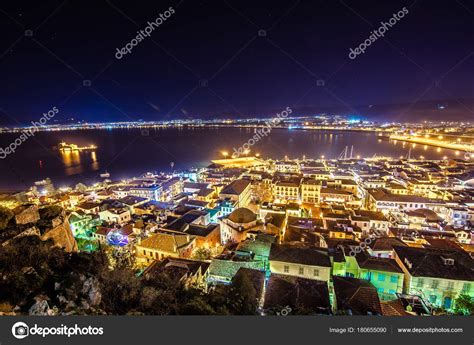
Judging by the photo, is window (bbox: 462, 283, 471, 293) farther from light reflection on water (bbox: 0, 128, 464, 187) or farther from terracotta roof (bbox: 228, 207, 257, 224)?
light reflection on water (bbox: 0, 128, 464, 187)

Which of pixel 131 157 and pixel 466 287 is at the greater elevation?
pixel 131 157

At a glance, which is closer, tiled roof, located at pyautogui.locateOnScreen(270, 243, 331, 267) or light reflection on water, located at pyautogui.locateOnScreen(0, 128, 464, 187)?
tiled roof, located at pyautogui.locateOnScreen(270, 243, 331, 267)

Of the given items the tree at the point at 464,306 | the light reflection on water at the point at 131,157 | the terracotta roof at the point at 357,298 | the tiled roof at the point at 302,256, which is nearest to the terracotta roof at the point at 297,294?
the terracotta roof at the point at 357,298

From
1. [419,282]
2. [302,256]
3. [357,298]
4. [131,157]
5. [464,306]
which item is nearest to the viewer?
[357,298]

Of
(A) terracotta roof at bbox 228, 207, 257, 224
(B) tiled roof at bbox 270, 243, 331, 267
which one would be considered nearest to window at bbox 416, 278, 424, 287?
(B) tiled roof at bbox 270, 243, 331, 267

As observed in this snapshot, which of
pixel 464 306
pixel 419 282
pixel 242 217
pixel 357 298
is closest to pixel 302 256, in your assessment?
pixel 357 298

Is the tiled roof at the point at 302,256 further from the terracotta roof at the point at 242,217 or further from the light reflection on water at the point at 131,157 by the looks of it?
the light reflection on water at the point at 131,157

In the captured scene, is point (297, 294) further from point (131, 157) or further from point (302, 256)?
point (131, 157)

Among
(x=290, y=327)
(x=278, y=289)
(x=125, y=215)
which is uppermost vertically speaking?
(x=290, y=327)

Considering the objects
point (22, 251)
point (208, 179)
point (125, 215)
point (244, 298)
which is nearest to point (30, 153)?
point (208, 179)

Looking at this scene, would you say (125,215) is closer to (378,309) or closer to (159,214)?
(159,214)

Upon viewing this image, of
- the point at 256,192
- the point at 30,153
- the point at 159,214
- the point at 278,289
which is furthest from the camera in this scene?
the point at 30,153
